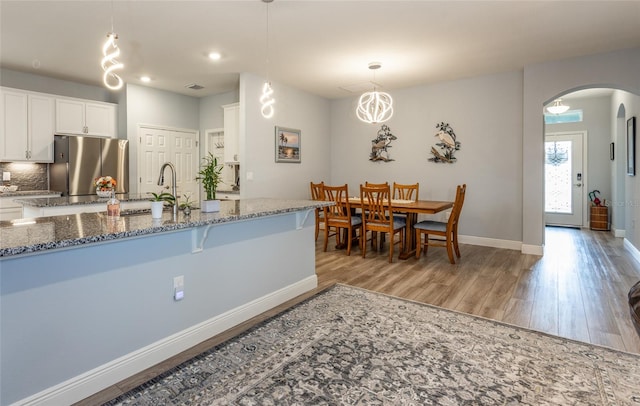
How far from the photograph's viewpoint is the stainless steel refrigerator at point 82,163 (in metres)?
5.07

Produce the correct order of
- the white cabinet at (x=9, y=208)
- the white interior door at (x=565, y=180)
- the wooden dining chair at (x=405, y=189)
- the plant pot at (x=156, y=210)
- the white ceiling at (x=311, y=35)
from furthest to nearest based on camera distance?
the white interior door at (x=565, y=180) → the wooden dining chair at (x=405, y=189) → the white cabinet at (x=9, y=208) → the white ceiling at (x=311, y=35) → the plant pot at (x=156, y=210)

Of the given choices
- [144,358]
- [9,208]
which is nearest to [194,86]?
[9,208]

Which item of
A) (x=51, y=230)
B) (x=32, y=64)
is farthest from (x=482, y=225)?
(x=32, y=64)

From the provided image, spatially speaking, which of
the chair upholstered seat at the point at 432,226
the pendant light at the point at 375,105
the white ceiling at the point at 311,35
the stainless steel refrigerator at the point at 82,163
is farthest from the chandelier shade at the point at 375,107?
the stainless steel refrigerator at the point at 82,163

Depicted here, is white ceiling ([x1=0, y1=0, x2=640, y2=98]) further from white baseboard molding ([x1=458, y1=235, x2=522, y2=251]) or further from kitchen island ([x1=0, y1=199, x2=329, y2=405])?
white baseboard molding ([x1=458, y1=235, x2=522, y2=251])

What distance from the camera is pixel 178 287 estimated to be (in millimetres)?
2215

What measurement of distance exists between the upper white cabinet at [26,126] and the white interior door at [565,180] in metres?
8.80

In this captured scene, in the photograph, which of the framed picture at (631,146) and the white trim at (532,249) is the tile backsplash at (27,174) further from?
the framed picture at (631,146)

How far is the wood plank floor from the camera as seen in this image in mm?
2510

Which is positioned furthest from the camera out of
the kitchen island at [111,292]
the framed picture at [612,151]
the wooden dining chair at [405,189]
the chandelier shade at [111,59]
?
the framed picture at [612,151]

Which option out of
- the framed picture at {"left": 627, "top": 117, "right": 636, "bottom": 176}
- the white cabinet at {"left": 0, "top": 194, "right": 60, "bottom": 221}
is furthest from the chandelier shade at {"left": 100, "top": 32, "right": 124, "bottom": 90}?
the framed picture at {"left": 627, "top": 117, "right": 636, "bottom": 176}

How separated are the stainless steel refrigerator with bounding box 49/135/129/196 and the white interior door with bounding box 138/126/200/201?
0.41 m

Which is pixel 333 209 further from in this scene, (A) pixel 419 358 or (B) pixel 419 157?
(A) pixel 419 358

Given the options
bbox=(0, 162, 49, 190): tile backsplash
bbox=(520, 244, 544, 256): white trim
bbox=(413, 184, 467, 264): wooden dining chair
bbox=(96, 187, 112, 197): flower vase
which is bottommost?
bbox=(520, 244, 544, 256): white trim
